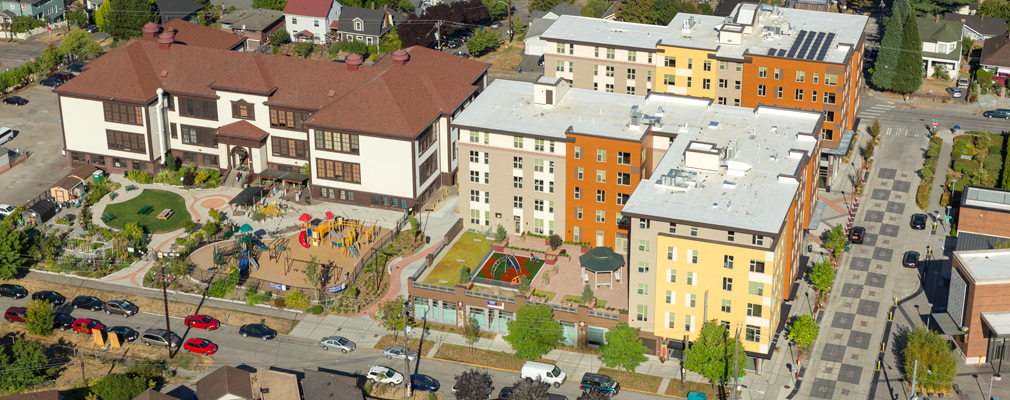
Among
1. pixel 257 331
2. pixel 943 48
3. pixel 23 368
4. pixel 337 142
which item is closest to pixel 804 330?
pixel 257 331

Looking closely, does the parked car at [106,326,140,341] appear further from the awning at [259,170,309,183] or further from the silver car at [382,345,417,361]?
the awning at [259,170,309,183]

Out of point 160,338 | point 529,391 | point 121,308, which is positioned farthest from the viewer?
point 121,308

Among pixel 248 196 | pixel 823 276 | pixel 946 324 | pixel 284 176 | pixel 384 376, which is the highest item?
pixel 284 176

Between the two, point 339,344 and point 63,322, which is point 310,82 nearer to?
point 339,344

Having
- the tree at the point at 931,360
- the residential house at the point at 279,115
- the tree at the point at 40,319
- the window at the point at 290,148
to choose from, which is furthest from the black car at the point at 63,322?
the tree at the point at 931,360

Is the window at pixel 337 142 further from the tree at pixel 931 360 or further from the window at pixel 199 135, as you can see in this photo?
the tree at pixel 931 360

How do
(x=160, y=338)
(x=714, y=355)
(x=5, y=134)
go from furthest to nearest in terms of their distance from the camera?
(x=5, y=134)
(x=160, y=338)
(x=714, y=355)
